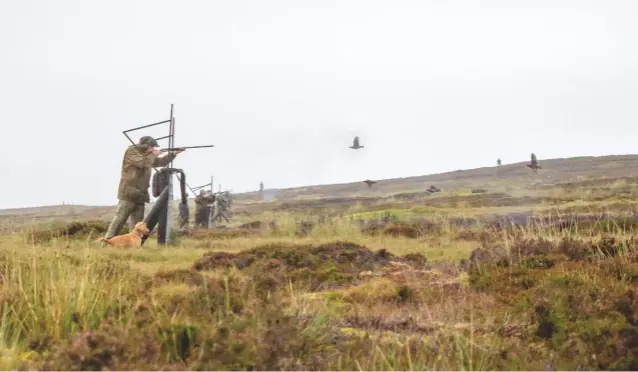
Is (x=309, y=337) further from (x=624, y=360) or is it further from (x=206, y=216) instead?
(x=206, y=216)

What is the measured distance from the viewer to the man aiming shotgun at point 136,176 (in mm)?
16000

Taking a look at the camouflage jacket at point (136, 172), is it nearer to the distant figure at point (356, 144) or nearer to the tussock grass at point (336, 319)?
the tussock grass at point (336, 319)

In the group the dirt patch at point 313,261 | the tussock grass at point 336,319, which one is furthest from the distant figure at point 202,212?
the tussock grass at point 336,319

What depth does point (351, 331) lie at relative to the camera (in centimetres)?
580

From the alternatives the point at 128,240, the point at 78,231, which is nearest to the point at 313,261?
the point at 128,240

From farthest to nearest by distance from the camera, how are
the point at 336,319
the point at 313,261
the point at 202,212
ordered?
the point at 202,212 → the point at 313,261 → the point at 336,319

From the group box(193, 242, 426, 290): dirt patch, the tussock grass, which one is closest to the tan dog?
box(193, 242, 426, 290): dirt patch

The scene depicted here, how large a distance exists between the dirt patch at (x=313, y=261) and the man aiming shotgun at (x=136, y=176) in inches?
182

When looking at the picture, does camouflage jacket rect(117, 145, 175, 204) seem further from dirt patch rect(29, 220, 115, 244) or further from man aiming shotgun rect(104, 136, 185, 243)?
dirt patch rect(29, 220, 115, 244)

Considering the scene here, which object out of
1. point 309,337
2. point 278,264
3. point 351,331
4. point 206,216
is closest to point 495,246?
point 278,264

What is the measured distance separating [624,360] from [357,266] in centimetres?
651

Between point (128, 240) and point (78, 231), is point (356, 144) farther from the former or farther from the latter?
point (128, 240)

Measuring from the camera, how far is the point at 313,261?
37.2ft

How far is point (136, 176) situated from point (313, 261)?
6.51 metres
